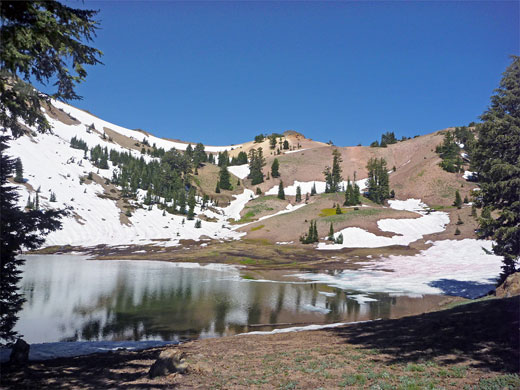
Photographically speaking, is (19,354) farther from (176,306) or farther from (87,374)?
(176,306)

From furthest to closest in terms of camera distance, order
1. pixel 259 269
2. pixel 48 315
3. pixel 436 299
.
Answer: pixel 259 269, pixel 436 299, pixel 48 315

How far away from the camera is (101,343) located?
55.8 feet

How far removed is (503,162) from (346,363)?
18642 millimetres

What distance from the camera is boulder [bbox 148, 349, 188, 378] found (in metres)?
10.9

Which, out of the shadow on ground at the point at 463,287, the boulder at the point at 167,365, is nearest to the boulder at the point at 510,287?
the shadow on ground at the point at 463,287

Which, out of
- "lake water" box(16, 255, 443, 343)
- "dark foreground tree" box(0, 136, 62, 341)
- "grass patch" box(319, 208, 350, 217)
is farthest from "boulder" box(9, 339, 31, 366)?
"grass patch" box(319, 208, 350, 217)

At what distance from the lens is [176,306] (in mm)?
27516

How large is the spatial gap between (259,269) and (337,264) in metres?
13.3

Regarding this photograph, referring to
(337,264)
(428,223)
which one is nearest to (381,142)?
(428,223)

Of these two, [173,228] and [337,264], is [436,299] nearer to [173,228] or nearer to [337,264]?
[337,264]

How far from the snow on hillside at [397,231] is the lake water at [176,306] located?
37255mm

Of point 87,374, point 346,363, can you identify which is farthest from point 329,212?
point 87,374

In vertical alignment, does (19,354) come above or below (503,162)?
below

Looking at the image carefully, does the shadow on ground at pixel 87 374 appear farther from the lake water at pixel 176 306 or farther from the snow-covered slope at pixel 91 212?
the snow-covered slope at pixel 91 212
